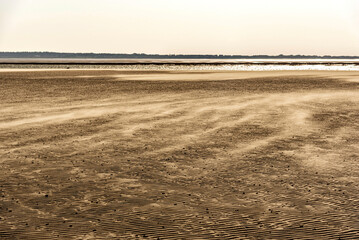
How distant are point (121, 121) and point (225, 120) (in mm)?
3460

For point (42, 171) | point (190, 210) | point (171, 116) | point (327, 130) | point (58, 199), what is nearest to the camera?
point (190, 210)

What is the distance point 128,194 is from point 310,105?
43.3ft

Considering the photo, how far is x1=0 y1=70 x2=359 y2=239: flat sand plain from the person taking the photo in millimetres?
5535

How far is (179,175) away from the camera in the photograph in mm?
7895

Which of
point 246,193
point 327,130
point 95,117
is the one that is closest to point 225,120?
point 327,130

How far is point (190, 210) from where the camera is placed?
6082 mm

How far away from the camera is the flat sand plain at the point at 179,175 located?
18.2ft

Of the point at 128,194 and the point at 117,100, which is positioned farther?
the point at 117,100

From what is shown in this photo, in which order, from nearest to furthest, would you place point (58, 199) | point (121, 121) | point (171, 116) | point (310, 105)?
point (58, 199), point (121, 121), point (171, 116), point (310, 105)

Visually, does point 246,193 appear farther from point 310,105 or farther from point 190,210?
point 310,105

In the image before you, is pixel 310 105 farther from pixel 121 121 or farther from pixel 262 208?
pixel 262 208

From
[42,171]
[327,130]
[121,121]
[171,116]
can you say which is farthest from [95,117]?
[327,130]

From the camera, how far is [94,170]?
818cm

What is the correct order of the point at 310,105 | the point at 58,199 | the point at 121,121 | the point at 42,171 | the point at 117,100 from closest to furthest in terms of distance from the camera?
the point at 58,199, the point at 42,171, the point at 121,121, the point at 310,105, the point at 117,100
